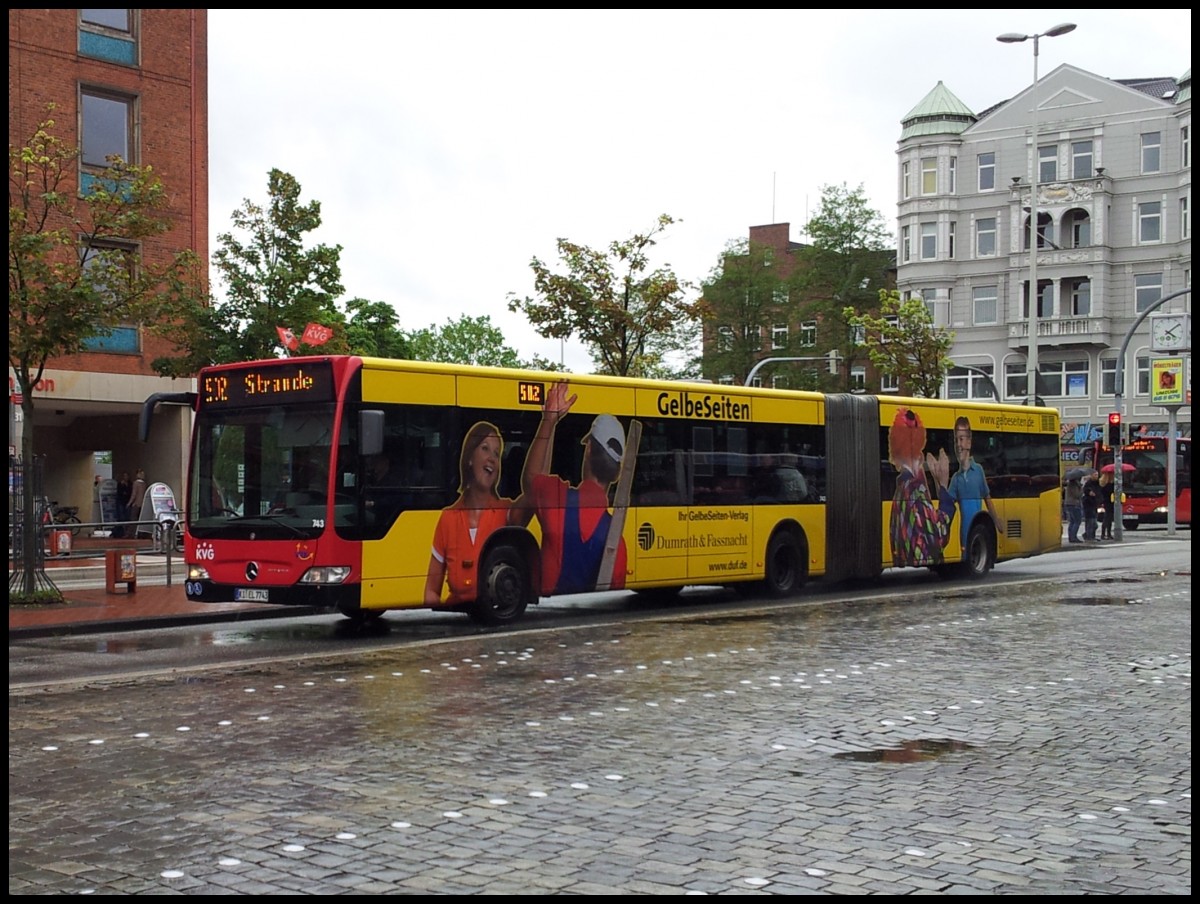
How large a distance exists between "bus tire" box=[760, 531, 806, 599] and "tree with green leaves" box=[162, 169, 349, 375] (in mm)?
14979

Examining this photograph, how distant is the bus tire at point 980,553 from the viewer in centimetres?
2352

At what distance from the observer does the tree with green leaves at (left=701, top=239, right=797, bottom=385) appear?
76188 mm

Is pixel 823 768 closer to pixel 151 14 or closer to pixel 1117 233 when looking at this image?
pixel 151 14

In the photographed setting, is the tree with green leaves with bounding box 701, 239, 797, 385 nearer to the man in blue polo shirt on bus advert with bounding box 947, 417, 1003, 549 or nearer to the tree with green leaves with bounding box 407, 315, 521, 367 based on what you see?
the tree with green leaves with bounding box 407, 315, 521, 367

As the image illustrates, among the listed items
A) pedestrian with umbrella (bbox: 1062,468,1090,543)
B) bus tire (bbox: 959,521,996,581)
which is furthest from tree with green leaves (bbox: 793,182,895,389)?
bus tire (bbox: 959,521,996,581)

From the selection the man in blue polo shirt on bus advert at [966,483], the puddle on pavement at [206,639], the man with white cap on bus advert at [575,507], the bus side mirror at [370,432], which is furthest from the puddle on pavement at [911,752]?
the man in blue polo shirt on bus advert at [966,483]

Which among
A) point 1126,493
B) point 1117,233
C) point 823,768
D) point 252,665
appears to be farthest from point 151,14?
point 1117,233

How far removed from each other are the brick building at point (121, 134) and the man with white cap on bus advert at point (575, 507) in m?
18.5

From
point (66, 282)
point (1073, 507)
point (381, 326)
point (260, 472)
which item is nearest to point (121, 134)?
point (66, 282)

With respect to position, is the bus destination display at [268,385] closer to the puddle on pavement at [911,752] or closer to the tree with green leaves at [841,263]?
the puddle on pavement at [911,752]

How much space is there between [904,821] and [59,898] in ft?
11.5

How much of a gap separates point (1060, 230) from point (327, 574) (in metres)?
55.1

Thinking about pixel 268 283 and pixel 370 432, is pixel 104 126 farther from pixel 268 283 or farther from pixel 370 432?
pixel 370 432

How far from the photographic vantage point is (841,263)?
237 ft
